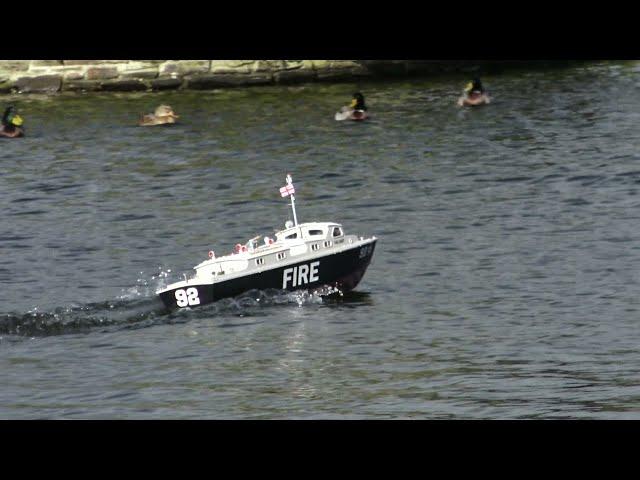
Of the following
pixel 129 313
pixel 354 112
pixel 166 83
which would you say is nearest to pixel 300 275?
pixel 129 313

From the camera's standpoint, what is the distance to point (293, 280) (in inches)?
1956

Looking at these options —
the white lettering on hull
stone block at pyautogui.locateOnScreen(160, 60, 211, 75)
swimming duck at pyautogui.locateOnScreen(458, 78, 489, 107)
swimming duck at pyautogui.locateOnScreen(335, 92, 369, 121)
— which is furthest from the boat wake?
stone block at pyautogui.locateOnScreen(160, 60, 211, 75)

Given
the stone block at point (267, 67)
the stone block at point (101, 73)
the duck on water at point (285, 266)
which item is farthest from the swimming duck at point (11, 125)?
the duck on water at point (285, 266)

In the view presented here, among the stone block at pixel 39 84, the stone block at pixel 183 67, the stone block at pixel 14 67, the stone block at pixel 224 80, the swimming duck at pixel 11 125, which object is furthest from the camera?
the stone block at pixel 14 67

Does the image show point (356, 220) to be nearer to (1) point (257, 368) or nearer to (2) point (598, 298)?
(2) point (598, 298)

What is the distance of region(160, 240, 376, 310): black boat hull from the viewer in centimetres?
4819

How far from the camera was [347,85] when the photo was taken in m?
95.9

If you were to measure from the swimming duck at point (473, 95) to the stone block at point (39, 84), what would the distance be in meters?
28.7

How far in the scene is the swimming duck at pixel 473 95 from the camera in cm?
8619

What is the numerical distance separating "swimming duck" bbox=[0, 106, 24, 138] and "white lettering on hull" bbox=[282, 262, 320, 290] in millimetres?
38574

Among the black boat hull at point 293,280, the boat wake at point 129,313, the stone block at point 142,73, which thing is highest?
the stone block at point 142,73

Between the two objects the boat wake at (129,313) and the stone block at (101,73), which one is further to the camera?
the stone block at (101,73)

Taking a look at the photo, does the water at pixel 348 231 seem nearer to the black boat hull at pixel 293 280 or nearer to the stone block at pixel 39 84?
the black boat hull at pixel 293 280

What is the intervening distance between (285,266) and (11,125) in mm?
39289
